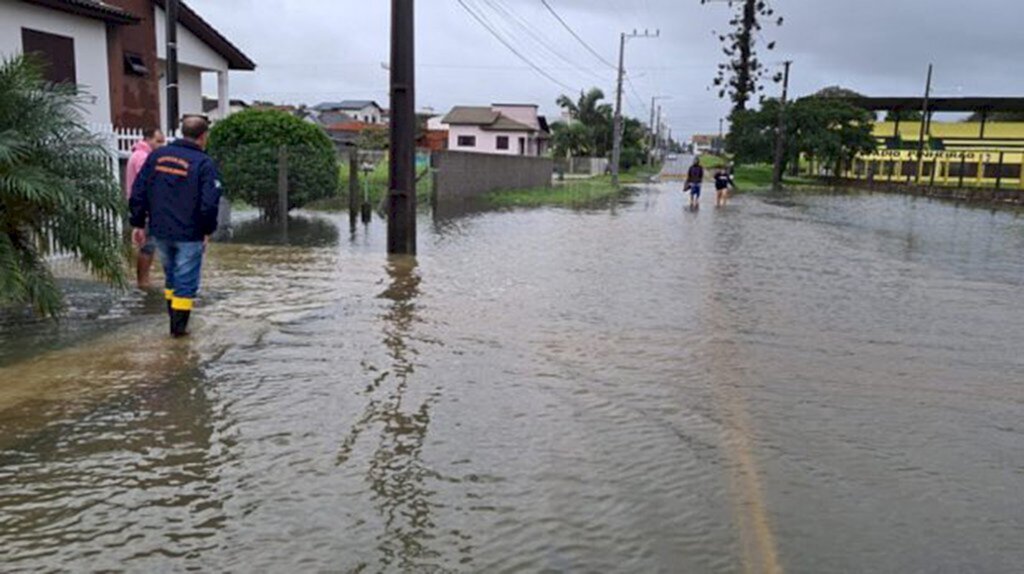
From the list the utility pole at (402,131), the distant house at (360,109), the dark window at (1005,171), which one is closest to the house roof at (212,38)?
the utility pole at (402,131)

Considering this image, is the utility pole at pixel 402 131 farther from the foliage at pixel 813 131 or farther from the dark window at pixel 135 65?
the foliage at pixel 813 131

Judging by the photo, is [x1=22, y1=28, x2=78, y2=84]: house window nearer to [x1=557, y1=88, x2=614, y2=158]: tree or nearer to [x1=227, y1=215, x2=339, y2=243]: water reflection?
[x1=227, y1=215, x2=339, y2=243]: water reflection

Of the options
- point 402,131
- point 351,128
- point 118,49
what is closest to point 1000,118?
point 351,128

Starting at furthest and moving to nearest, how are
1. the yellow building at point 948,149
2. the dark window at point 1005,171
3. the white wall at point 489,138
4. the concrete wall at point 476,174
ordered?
1. the white wall at point 489,138
2. the dark window at point 1005,171
3. the yellow building at point 948,149
4. the concrete wall at point 476,174

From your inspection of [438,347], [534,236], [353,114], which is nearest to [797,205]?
[534,236]

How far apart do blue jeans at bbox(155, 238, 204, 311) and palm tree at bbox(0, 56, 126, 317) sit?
671 millimetres

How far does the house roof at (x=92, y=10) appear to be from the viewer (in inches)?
715

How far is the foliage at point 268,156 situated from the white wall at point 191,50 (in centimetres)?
952

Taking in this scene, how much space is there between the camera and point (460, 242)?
14.6 meters

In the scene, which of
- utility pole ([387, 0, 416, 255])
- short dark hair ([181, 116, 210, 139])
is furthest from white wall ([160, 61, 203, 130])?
short dark hair ([181, 116, 210, 139])

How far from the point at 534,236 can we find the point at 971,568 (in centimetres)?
1295

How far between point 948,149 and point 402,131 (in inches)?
2801

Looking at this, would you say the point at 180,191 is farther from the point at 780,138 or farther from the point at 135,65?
the point at 780,138

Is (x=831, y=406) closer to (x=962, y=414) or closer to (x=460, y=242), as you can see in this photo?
(x=962, y=414)
